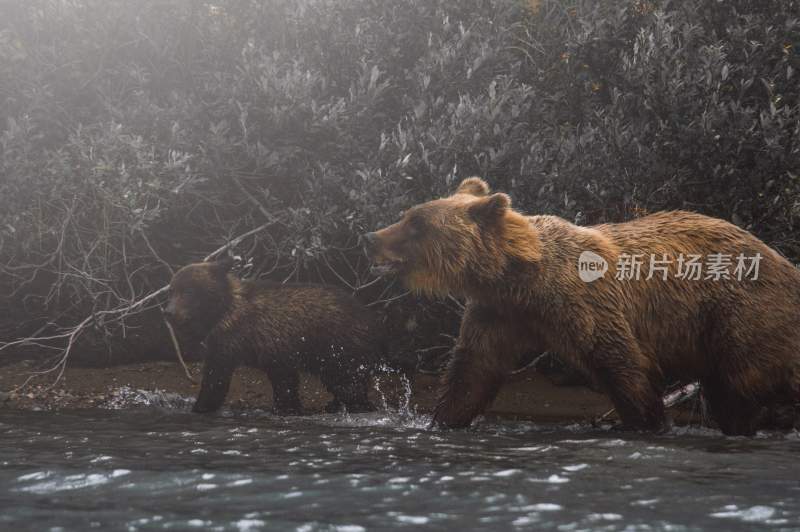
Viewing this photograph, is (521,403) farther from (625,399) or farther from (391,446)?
(391,446)

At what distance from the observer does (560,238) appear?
6.48 m

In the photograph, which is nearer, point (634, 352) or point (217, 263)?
point (634, 352)

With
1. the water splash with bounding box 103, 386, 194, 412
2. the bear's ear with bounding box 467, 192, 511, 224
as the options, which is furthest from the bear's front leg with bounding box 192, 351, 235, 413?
the bear's ear with bounding box 467, 192, 511, 224

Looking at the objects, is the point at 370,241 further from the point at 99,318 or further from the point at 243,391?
the point at 99,318

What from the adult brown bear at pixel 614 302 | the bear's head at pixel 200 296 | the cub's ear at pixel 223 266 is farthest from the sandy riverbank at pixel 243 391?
the adult brown bear at pixel 614 302

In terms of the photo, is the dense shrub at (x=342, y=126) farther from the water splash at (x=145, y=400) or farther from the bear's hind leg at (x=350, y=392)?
the bear's hind leg at (x=350, y=392)

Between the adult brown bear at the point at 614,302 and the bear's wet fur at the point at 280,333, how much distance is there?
70.1 inches

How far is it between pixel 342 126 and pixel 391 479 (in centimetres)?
477

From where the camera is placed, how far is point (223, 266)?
865 centimetres

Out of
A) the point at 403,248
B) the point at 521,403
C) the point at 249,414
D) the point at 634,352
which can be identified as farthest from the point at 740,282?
the point at 249,414

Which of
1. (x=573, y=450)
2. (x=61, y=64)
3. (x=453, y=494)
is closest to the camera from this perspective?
(x=453, y=494)

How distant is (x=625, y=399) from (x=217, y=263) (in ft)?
13.1

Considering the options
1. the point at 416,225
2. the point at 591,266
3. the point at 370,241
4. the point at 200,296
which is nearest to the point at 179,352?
the point at 200,296

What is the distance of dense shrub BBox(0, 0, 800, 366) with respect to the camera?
8.41 meters
